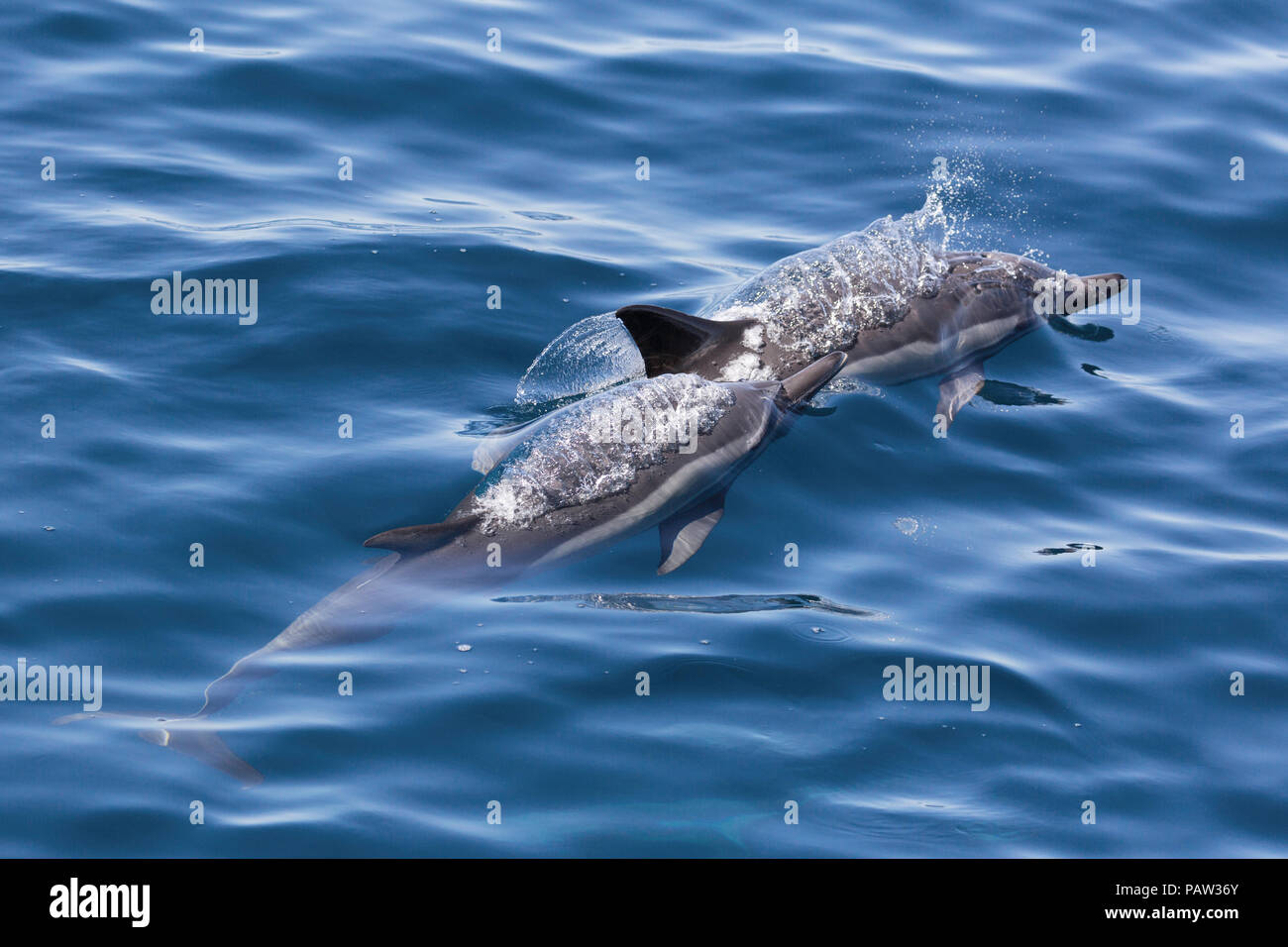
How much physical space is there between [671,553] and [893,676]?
176 cm

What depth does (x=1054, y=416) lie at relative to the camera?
11.7 meters

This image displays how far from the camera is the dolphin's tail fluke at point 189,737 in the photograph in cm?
725

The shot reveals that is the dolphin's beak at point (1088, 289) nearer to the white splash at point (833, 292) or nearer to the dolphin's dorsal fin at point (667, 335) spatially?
the white splash at point (833, 292)

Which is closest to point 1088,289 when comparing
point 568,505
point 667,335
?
point 667,335

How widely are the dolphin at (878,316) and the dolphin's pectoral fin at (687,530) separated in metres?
1.39

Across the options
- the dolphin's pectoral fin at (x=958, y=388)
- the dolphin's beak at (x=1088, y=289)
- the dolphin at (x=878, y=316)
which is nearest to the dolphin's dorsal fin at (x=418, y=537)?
A: the dolphin at (x=878, y=316)

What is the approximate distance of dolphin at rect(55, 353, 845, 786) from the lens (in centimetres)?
809

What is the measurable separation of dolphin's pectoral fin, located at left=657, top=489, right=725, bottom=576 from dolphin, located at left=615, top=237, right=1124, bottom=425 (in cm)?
139

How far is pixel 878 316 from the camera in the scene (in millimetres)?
11938

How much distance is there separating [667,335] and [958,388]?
2636mm

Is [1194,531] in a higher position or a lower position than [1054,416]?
lower

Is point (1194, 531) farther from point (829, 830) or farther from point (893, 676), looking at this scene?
point (829, 830)

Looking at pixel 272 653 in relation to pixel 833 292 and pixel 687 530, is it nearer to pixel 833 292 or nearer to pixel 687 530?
pixel 687 530
